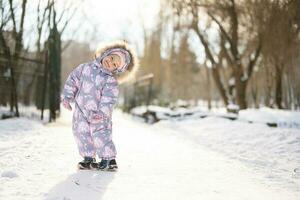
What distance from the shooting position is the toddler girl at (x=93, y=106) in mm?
5141

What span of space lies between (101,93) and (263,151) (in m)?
3.64

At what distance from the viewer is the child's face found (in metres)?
5.25

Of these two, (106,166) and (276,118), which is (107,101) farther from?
(276,118)

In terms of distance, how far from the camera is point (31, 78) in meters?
15.1

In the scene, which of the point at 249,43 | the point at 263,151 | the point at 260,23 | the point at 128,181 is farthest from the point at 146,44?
the point at 128,181

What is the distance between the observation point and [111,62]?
5.27 metres

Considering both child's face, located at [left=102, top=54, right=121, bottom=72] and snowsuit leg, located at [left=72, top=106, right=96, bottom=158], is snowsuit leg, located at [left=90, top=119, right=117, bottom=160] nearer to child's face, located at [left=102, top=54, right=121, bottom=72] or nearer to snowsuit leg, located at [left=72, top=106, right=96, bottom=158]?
snowsuit leg, located at [left=72, top=106, right=96, bottom=158]

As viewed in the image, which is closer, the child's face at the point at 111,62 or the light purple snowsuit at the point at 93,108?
the light purple snowsuit at the point at 93,108

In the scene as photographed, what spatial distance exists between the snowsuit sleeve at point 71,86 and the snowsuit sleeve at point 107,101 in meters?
0.31

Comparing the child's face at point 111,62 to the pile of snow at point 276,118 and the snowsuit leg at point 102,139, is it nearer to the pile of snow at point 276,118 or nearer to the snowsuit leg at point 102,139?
the snowsuit leg at point 102,139

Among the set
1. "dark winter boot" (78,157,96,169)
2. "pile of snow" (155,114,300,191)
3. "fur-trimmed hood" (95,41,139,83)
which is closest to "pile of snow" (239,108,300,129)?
"pile of snow" (155,114,300,191)

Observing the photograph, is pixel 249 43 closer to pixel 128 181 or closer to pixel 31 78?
pixel 31 78

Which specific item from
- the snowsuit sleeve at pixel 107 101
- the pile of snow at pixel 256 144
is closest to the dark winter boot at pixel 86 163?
the snowsuit sleeve at pixel 107 101

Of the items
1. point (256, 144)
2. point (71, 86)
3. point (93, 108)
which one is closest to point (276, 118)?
point (256, 144)
